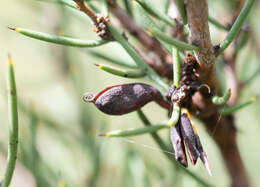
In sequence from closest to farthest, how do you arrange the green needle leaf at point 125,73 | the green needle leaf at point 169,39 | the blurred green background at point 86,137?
the green needle leaf at point 169,39, the green needle leaf at point 125,73, the blurred green background at point 86,137

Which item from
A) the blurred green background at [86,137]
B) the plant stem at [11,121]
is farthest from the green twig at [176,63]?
the blurred green background at [86,137]

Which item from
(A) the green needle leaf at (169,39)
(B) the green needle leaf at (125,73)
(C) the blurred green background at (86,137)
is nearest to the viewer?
(A) the green needle leaf at (169,39)

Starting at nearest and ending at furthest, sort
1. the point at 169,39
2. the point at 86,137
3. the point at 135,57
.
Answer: the point at 169,39 < the point at 135,57 < the point at 86,137

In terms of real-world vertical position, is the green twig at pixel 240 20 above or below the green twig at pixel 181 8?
below

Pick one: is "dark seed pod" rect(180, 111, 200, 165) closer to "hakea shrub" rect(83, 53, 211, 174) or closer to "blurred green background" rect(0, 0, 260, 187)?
"hakea shrub" rect(83, 53, 211, 174)

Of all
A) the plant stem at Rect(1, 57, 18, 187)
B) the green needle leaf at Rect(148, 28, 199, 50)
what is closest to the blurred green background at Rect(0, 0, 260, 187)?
the plant stem at Rect(1, 57, 18, 187)

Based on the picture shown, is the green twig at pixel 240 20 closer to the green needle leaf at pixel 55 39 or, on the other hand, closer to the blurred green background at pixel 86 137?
the green needle leaf at pixel 55 39

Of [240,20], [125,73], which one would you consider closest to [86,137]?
[125,73]

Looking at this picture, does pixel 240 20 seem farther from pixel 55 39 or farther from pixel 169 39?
pixel 55 39
